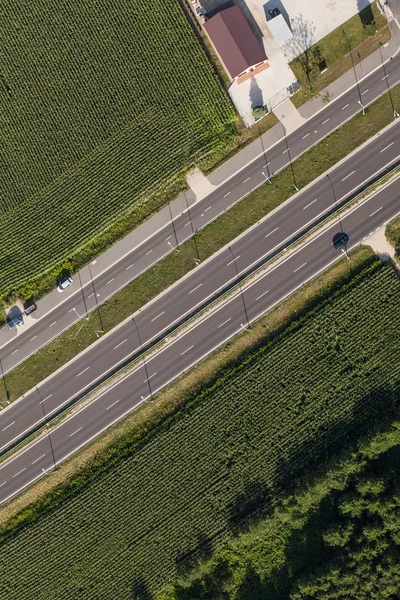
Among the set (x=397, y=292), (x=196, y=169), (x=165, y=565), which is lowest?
(x=165, y=565)

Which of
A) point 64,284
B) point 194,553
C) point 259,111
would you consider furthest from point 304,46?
point 194,553

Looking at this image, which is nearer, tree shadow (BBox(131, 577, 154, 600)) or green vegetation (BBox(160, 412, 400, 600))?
green vegetation (BBox(160, 412, 400, 600))

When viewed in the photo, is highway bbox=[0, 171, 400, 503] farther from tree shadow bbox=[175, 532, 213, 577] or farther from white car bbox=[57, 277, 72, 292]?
tree shadow bbox=[175, 532, 213, 577]

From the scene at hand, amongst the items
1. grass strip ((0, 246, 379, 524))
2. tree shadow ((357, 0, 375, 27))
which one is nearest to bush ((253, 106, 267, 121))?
tree shadow ((357, 0, 375, 27))

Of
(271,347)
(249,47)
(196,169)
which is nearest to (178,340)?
(271,347)

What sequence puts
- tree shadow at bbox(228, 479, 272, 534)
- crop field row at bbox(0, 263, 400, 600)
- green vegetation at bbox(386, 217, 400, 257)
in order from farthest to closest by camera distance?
green vegetation at bbox(386, 217, 400, 257) → crop field row at bbox(0, 263, 400, 600) → tree shadow at bbox(228, 479, 272, 534)

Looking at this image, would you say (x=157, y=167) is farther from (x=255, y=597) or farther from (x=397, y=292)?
(x=255, y=597)
